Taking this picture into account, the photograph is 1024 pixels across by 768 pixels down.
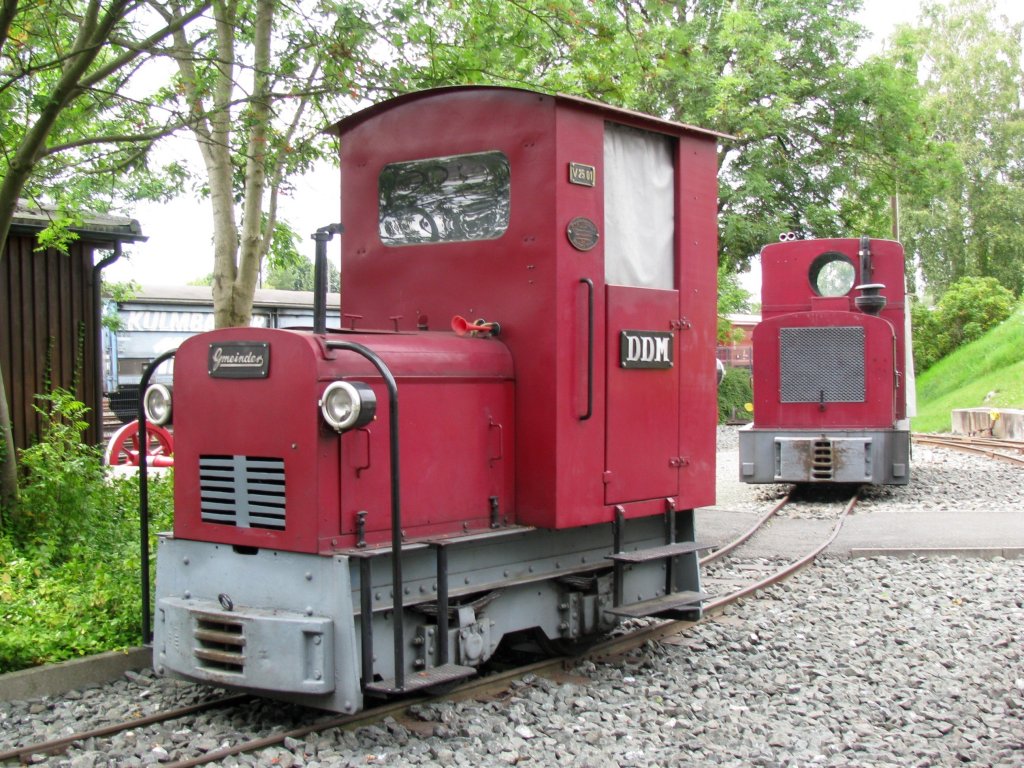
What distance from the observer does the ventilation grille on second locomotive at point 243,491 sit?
181 inches

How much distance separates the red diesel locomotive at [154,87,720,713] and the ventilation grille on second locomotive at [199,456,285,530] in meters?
0.01

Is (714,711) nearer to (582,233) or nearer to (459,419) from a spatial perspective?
(459,419)

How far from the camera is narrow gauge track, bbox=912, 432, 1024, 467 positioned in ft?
56.1

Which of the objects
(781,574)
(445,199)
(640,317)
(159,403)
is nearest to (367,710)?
(159,403)

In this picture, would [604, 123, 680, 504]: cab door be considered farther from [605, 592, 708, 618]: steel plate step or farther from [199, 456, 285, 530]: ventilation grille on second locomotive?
[199, 456, 285, 530]: ventilation grille on second locomotive

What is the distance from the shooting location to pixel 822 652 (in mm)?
6055

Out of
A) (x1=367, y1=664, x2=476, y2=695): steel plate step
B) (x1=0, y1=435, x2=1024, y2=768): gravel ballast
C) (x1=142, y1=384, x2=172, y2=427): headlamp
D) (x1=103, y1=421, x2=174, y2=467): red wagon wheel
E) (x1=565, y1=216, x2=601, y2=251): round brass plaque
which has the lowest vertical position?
(x1=0, y1=435, x2=1024, y2=768): gravel ballast

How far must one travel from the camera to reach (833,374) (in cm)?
1240

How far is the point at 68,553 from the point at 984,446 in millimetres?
16926

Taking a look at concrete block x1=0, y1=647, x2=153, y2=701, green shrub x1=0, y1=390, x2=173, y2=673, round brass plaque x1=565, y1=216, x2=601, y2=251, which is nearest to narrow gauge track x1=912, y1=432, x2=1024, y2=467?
round brass plaque x1=565, y1=216, x2=601, y2=251

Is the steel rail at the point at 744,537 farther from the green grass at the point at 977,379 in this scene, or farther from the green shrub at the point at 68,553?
the green grass at the point at 977,379

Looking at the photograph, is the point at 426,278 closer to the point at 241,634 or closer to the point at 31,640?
the point at 241,634

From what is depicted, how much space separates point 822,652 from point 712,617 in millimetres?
979

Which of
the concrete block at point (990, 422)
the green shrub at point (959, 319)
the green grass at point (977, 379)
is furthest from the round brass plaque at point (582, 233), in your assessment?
the green shrub at point (959, 319)
